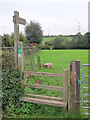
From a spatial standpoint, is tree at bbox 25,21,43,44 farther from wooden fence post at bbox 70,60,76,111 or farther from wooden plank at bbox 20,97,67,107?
wooden fence post at bbox 70,60,76,111

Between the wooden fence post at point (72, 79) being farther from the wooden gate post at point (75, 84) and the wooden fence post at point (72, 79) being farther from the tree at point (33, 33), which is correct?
the tree at point (33, 33)

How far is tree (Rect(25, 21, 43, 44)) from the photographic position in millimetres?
28031

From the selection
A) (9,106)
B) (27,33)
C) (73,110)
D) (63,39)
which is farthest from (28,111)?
(63,39)

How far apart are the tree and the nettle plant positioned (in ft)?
80.7

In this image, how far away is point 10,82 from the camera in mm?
3588

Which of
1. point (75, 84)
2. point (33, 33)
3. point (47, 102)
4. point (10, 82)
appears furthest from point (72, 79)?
point (33, 33)

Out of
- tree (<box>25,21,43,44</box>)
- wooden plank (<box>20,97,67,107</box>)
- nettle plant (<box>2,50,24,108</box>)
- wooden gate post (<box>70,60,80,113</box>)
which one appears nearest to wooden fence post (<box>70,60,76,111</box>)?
wooden gate post (<box>70,60,80,113</box>)

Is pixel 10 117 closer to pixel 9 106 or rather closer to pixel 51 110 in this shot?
pixel 9 106

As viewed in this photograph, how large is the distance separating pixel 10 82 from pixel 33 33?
25.3 meters

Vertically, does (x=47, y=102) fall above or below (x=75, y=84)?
below

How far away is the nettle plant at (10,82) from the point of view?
3.46 meters

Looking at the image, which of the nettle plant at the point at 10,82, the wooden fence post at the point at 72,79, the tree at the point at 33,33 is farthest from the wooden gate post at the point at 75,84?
the tree at the point at 33,33

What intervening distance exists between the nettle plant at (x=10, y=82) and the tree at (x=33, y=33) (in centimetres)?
2460

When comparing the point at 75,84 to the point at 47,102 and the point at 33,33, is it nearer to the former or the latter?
the point at 47,102
